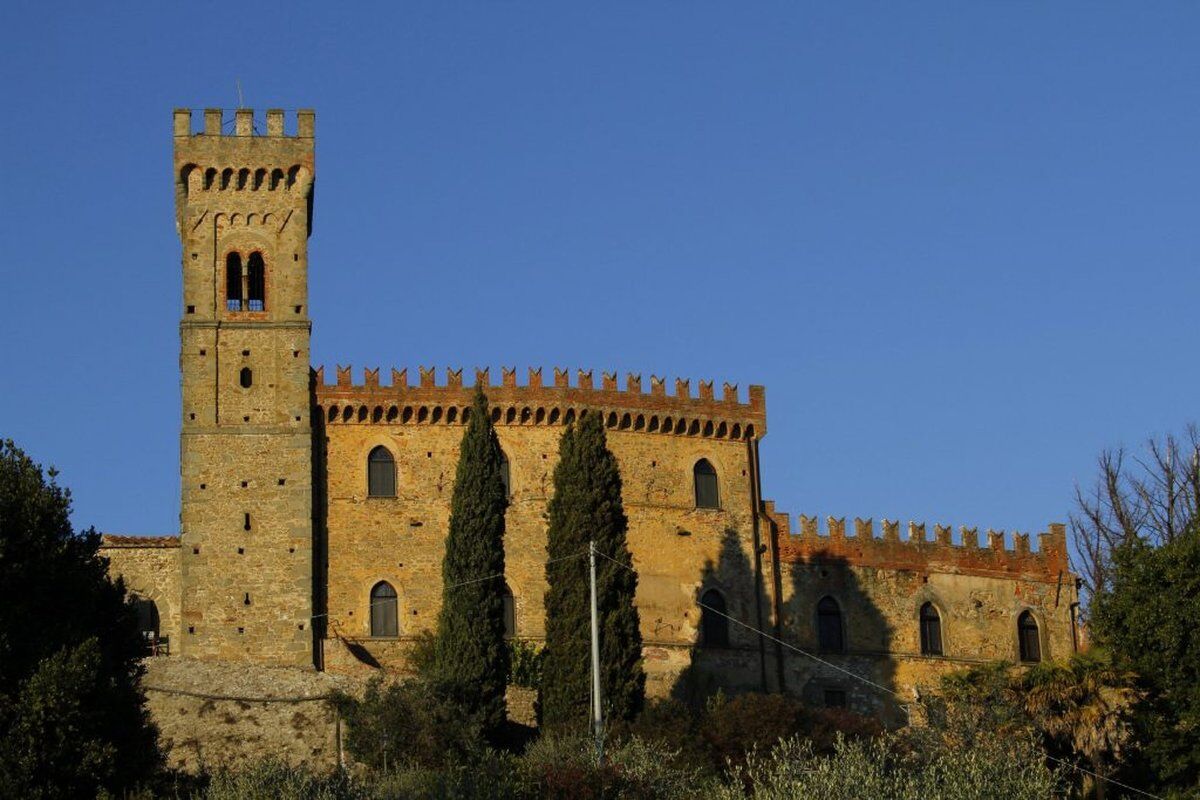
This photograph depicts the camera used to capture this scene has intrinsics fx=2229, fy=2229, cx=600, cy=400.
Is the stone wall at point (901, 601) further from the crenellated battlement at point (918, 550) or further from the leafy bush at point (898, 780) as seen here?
the leafy bush at point (898, 780)

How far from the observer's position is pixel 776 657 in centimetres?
5366

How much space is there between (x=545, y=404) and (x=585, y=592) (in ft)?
25.3

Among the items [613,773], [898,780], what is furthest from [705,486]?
[898,780]

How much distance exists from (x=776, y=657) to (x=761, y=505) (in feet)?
12.9

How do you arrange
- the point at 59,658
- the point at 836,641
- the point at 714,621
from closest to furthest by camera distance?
1. the point at 59,658
2. the point at 714,621
3. the point at 836,641

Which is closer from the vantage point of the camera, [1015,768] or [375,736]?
[1015,768]

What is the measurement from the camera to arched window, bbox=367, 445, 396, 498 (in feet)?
169

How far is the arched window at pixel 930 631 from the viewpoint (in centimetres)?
5544

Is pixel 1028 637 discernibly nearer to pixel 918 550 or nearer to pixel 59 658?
pixel 918 550

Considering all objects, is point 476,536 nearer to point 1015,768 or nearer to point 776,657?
point 776,657

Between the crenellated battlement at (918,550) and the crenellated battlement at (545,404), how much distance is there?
2.62 m

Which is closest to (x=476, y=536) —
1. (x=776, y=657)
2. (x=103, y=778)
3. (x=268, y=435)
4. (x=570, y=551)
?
(x=570, y=551)

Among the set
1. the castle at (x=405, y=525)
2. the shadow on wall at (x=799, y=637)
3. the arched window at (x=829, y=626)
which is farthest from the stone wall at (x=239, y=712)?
the arched window at (x=829, y=626)

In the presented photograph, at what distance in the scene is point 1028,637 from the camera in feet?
187
